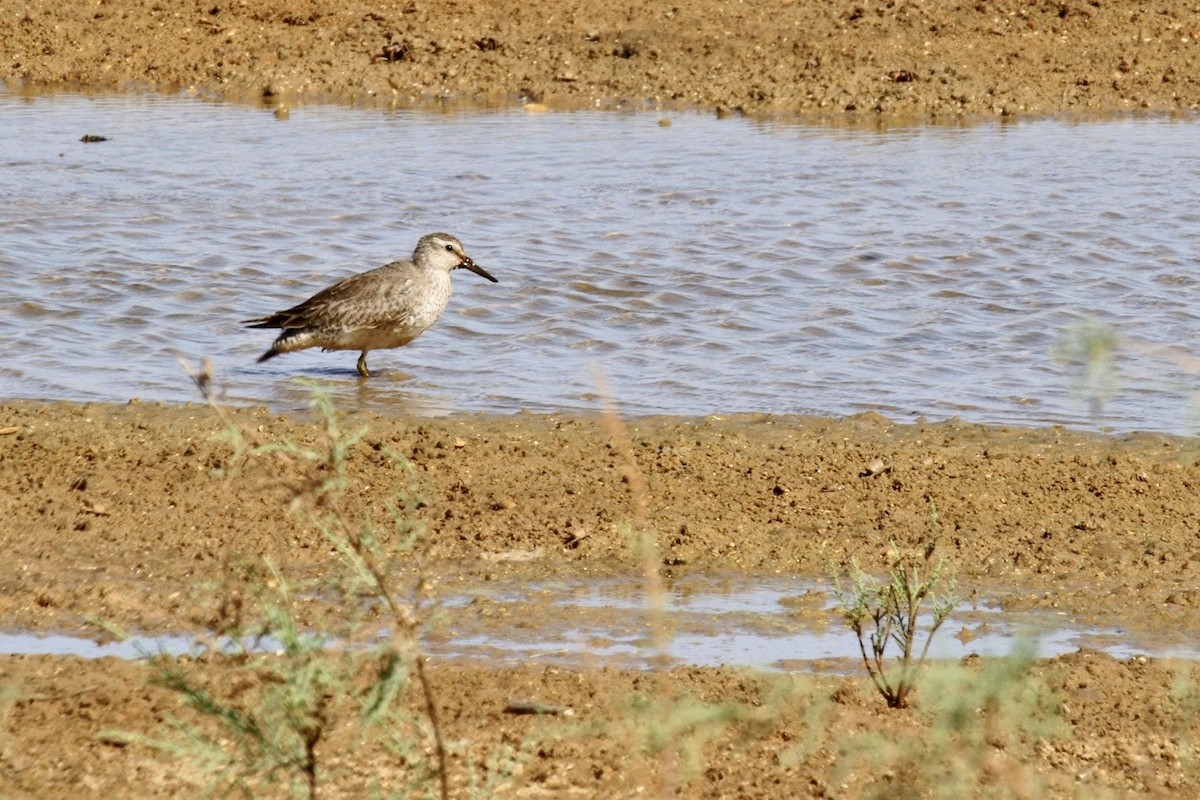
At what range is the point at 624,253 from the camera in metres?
12.2

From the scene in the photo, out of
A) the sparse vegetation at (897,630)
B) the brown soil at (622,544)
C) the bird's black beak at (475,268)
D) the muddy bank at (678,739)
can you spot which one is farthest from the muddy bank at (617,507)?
the bird's black beak at (475,268)

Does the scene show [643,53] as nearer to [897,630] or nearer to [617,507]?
[617,507]

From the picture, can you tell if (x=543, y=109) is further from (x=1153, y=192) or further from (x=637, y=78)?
(x=1153, y=192)

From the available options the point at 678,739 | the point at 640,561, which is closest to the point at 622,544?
the point at 640,561

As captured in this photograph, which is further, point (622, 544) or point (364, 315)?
point (364, 315)

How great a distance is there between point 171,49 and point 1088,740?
15.9m

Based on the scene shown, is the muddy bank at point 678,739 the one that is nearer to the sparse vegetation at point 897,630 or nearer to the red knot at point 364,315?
the sparse vegetation at point 897,630

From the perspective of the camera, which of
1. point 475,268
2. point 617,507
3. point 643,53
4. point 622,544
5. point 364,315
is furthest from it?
point 643,53

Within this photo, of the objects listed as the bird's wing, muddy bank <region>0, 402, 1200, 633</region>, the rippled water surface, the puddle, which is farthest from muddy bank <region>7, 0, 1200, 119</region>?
the puddle

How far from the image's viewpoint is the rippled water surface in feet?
30.4

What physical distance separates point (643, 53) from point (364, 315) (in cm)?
913

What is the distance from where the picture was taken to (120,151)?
50.5ft

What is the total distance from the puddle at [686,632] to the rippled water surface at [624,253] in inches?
57.5

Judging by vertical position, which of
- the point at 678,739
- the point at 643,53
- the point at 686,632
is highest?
the point at 643,53
